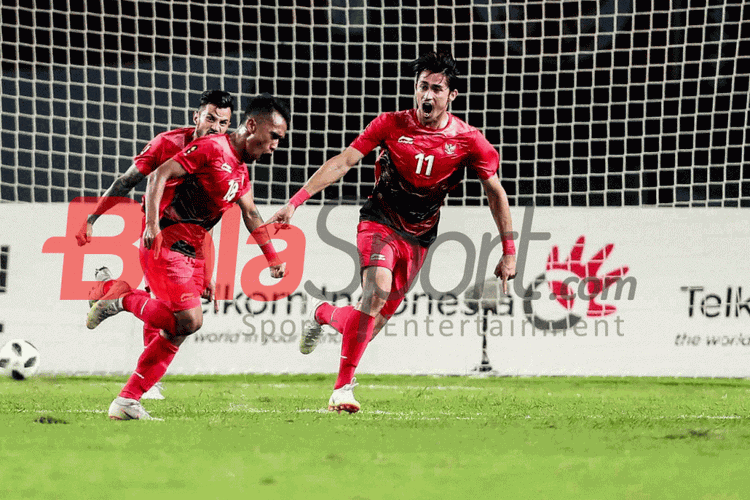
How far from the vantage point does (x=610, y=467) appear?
3.27 metres

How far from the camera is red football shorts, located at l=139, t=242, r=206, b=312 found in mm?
4914

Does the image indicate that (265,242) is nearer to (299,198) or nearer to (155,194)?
(299,198)

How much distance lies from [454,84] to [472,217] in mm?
3733

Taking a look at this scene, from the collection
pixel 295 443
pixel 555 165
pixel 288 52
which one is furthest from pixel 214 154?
pixel 288 52

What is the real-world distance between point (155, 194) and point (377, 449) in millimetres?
1901

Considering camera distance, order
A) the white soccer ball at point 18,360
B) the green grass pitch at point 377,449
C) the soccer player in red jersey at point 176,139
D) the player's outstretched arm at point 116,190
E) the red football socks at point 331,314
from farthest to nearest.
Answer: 1. the white soccer ball at point 18,360
2. the soccer player in red jersey at point 176,139
3. the player's outstretched arm at point 116,190
4. the red football socks at point 331,314
5. the green grass pitch at point 377,449

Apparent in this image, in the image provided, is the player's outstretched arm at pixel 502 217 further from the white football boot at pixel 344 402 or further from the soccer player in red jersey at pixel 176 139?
the soccer player in red jersey at pixel 176 139

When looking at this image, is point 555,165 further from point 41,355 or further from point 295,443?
point 295,443

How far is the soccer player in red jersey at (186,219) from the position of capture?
15.7ft

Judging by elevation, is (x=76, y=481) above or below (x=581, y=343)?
above

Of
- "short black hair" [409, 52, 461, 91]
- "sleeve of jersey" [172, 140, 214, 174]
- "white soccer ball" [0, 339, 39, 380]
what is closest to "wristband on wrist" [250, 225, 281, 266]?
"sleeve of jersey" [172, 140, 214, 174]

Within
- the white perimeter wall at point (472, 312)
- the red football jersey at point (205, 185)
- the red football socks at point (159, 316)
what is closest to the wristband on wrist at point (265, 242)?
the red football jersey at point (205, 185)

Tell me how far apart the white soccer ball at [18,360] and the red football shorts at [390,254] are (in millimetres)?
3265

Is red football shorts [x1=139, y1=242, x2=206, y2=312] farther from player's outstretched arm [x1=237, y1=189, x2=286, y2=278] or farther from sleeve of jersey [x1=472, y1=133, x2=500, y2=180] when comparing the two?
sleeve of jersey [x1=472, y1=133, x2=500, y2=180]
